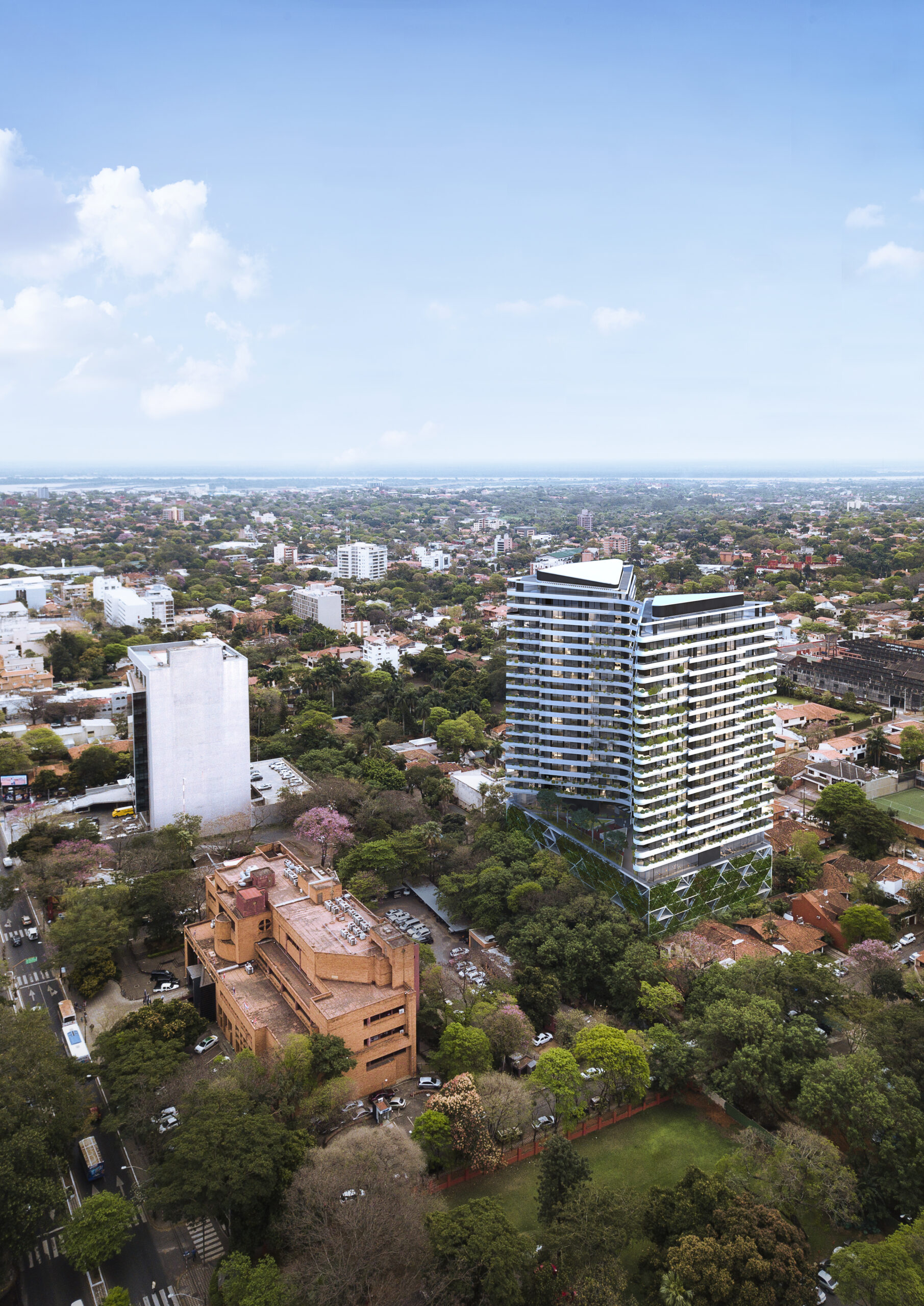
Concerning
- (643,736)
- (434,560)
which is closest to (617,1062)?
(643,736)

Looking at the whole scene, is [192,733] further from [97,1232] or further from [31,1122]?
[97,1232]

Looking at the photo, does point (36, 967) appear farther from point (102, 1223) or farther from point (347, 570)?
point (347, 570)

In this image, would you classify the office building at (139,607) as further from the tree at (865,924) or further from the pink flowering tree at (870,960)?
the pink flowering tree at (870,960)

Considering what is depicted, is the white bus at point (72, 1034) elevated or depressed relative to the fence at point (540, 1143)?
elevated

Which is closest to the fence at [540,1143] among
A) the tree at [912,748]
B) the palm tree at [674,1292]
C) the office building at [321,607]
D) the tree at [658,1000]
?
the tree at [658,1000]

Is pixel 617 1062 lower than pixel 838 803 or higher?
lower

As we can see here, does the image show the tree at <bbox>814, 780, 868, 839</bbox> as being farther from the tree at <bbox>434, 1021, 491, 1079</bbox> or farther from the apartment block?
the apartment block
